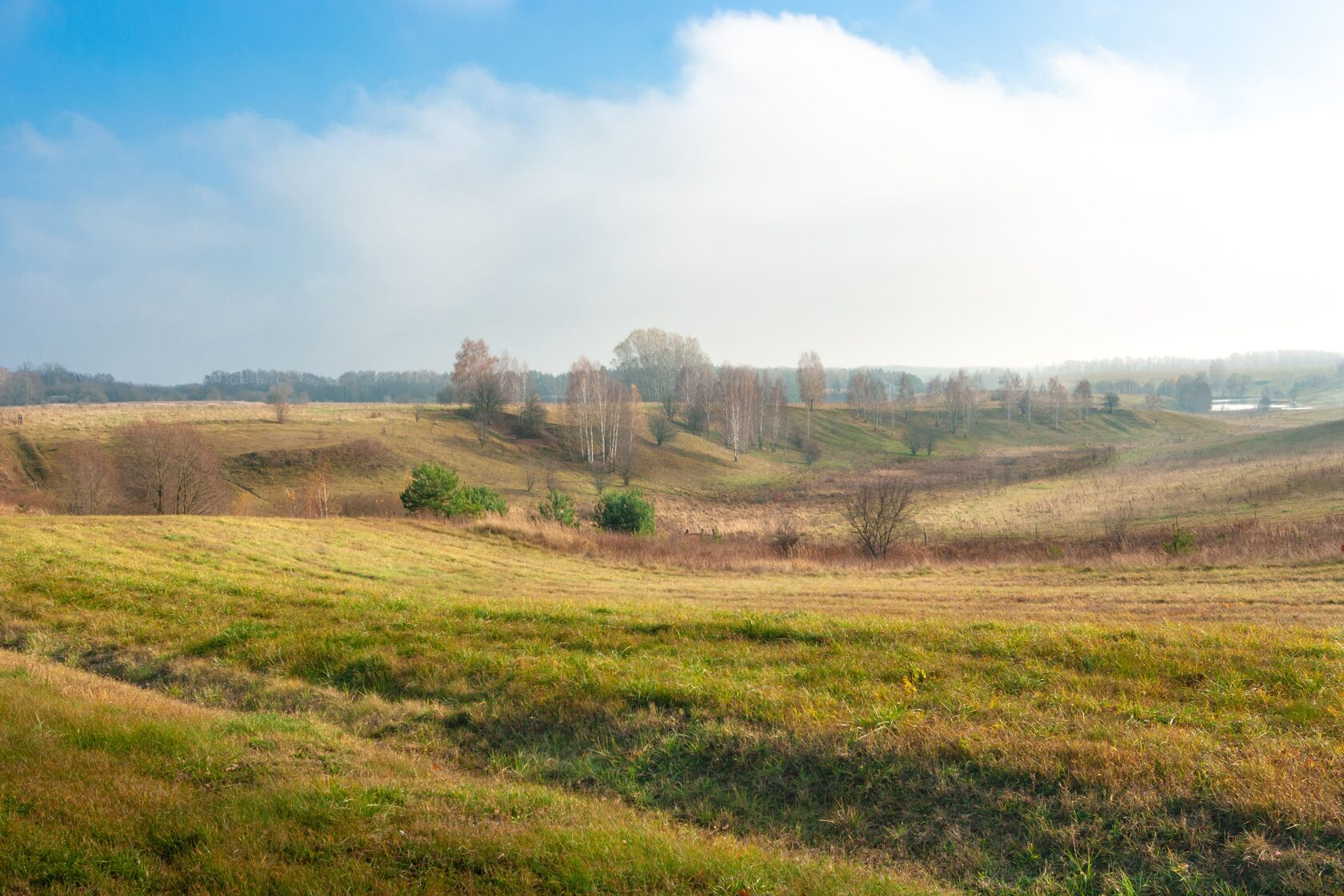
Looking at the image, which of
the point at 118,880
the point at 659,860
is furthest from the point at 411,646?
the point at 659,860

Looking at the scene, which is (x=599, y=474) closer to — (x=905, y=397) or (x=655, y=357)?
(x=655, y=357)

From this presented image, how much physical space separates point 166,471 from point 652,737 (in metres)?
38.9

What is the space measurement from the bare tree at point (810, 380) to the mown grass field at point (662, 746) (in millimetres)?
99127

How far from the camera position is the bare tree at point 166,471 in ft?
116

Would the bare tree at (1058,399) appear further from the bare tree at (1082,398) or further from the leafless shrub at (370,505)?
the leafless shrub at (370,505)

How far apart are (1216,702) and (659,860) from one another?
5.20 m

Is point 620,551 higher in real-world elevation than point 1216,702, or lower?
lower

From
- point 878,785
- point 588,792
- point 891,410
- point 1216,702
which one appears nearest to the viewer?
point 878,785

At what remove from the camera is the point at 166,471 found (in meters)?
35.3

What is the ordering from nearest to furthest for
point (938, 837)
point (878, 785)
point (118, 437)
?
point (938, 837) → point (878, 785) → point (118, 437)

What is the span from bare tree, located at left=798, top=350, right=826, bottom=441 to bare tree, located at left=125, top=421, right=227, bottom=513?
3258 inches

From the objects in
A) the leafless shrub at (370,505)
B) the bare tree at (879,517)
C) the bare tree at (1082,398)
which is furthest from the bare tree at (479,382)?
the bare tree at (1082,398)

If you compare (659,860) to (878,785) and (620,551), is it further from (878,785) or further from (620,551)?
(620,551)

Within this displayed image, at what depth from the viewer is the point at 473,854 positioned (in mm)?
4254
